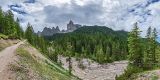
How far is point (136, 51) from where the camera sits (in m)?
77.1

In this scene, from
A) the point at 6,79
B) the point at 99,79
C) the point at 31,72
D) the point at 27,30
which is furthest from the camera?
the point at 27,30

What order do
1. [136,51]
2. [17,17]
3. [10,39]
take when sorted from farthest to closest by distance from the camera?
[17,17] → [10,39] → [136,51]

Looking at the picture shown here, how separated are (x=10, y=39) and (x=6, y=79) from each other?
52071mm

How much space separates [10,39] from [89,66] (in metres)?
92.7

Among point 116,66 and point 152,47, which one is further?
point 116,66

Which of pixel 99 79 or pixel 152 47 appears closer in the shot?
pixel 152 47

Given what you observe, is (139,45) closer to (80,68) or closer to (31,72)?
(31,72)

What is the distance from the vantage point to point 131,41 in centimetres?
7969

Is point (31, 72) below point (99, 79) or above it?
above

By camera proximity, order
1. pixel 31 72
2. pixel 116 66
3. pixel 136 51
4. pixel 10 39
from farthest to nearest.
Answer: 1. pixel 116 66
2. pixel 10 39
3. pixel 136 51
4. pixel 31 72

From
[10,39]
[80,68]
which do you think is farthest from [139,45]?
[80,68]

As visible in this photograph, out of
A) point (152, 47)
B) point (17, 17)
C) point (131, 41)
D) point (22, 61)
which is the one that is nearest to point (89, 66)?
point (17, 17)

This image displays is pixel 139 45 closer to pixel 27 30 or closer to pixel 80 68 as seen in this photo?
pixel 27 30

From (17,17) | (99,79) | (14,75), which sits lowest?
(99,79)
